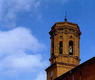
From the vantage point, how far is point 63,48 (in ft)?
126

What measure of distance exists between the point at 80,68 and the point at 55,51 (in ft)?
30.9

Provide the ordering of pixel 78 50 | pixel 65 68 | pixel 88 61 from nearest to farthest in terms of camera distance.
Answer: pixel 88 61
pixel 65 68
pixel 78 50

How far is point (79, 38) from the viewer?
40812mm

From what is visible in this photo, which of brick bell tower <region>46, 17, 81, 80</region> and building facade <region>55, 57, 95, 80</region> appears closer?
building facade <region>55, 57, 95, 80</region>

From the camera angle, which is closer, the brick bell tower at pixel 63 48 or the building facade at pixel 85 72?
the building facade at pixel 85 72

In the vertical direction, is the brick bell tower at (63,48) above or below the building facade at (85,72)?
above

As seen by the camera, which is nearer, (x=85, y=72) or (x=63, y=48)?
(x=85, y=72)

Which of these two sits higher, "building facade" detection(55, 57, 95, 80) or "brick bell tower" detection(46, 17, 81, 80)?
"brick bell tower" detection(46, 17, 81, 80)

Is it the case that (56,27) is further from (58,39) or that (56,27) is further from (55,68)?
(55,68)

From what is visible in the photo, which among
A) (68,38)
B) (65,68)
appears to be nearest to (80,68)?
(65,68)

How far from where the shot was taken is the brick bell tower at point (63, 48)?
37375 millimetres

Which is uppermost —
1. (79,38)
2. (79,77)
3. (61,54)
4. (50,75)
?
(79,38)

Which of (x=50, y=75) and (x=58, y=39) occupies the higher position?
(x=58, y=39)

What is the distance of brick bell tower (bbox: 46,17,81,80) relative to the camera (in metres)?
37.4
